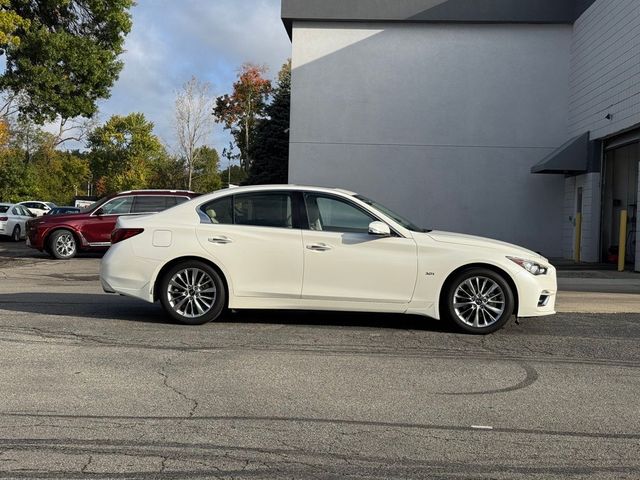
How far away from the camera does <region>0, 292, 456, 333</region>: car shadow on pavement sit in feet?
28.5

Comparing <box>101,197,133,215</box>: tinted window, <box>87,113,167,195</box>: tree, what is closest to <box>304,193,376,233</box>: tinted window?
<box>101,197,133,215</box>: tinted window

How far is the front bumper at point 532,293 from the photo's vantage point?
7.93m

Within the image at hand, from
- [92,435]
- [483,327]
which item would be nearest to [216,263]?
[483,327]

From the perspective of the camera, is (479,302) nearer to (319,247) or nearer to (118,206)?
(319,247)

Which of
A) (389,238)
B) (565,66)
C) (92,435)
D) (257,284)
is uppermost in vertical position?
(565,66)

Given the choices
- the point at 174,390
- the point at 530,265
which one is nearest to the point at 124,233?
the point at 174,390

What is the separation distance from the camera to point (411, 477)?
13.0 ft

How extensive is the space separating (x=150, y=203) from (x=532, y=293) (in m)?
12.5

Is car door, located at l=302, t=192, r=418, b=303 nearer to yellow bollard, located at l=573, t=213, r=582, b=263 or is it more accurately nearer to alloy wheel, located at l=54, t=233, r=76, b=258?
alloy wheel, located at l=54, t=233, r=76, b=258

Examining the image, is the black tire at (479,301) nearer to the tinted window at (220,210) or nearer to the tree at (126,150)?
the tinted window at (220,210)

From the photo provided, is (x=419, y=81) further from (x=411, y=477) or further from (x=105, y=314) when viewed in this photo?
(x=411, y=477)

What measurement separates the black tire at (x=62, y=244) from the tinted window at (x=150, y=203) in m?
1.89

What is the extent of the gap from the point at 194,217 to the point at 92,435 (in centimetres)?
409

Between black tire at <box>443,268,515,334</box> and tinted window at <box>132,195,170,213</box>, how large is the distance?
11668mm
